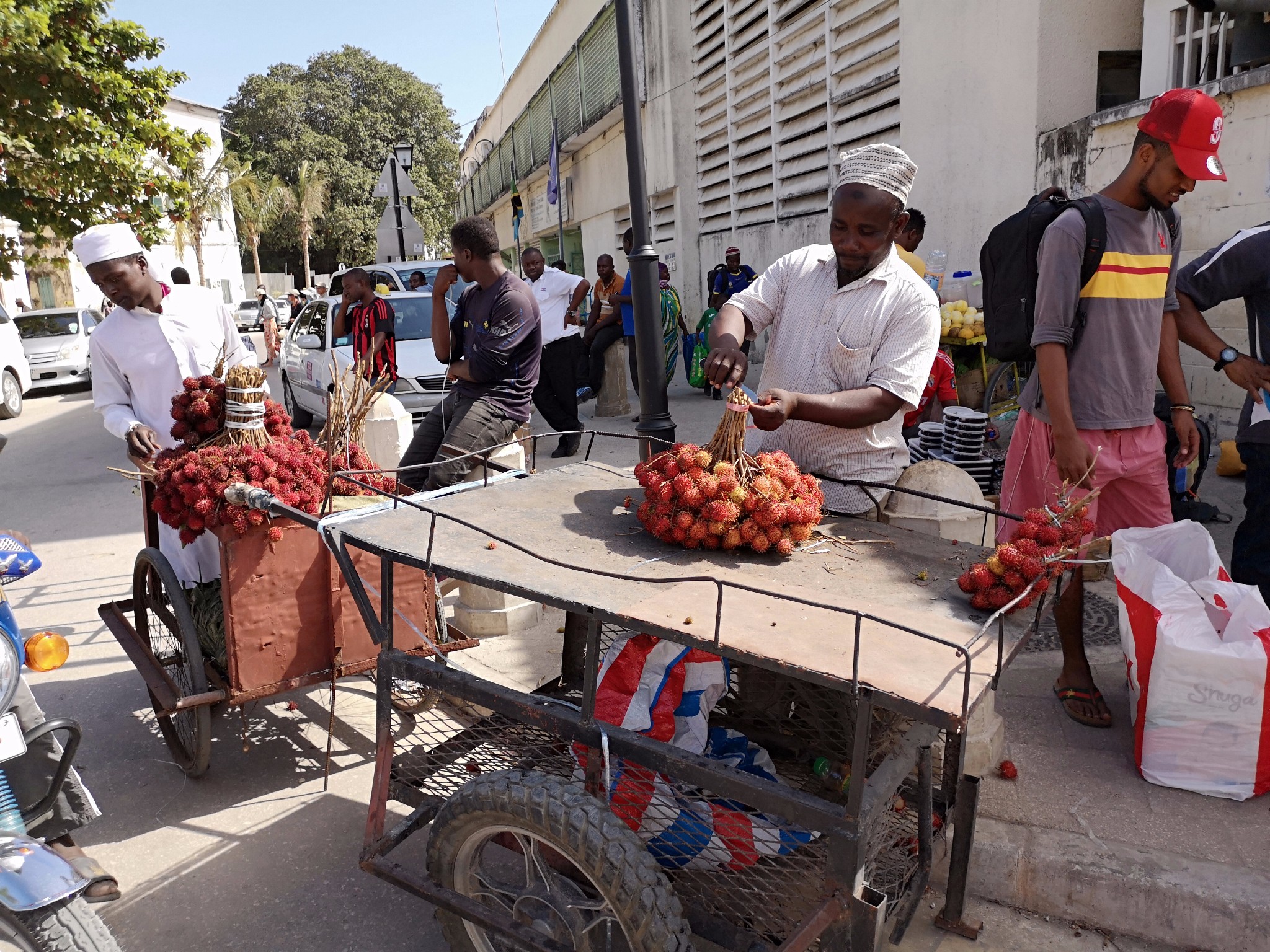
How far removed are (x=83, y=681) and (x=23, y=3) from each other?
9351mm

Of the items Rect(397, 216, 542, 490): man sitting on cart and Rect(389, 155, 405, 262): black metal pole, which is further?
Rect(389, 155, 405, 262): black metal pole

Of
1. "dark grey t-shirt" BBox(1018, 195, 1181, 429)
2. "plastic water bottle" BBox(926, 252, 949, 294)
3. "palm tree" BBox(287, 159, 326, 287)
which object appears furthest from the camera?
"palm tree" BBox(287, 159, 326, 287)

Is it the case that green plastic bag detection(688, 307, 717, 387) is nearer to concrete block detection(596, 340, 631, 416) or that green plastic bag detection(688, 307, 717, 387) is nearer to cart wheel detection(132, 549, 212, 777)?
concrete block detection(596, 340, 631, 416)

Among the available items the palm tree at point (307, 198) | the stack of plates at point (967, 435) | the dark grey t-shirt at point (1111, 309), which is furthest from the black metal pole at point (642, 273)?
the palm tree at point (307, 198)

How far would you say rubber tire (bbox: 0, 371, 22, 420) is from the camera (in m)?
14.7

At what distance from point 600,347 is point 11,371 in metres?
11.0

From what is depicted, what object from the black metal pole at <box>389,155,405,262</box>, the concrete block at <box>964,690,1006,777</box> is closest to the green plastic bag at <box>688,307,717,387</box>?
the black metal pole at <box>389,155,405,262</box>

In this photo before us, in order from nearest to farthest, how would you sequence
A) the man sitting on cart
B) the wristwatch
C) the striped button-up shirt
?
the striped button-up shirt < the wristwatch < the man sitting on cart

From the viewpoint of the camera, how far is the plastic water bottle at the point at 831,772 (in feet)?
8.67

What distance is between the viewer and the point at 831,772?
2.68m

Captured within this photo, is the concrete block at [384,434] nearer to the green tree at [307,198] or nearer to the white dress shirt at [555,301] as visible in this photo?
the white dress shirt at [555,301]

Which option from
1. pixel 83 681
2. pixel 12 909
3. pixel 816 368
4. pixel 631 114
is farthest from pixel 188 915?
pixel 631 114

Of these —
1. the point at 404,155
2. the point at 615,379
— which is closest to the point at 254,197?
the point at 404,155

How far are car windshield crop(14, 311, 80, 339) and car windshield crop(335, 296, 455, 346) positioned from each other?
11917 mm
